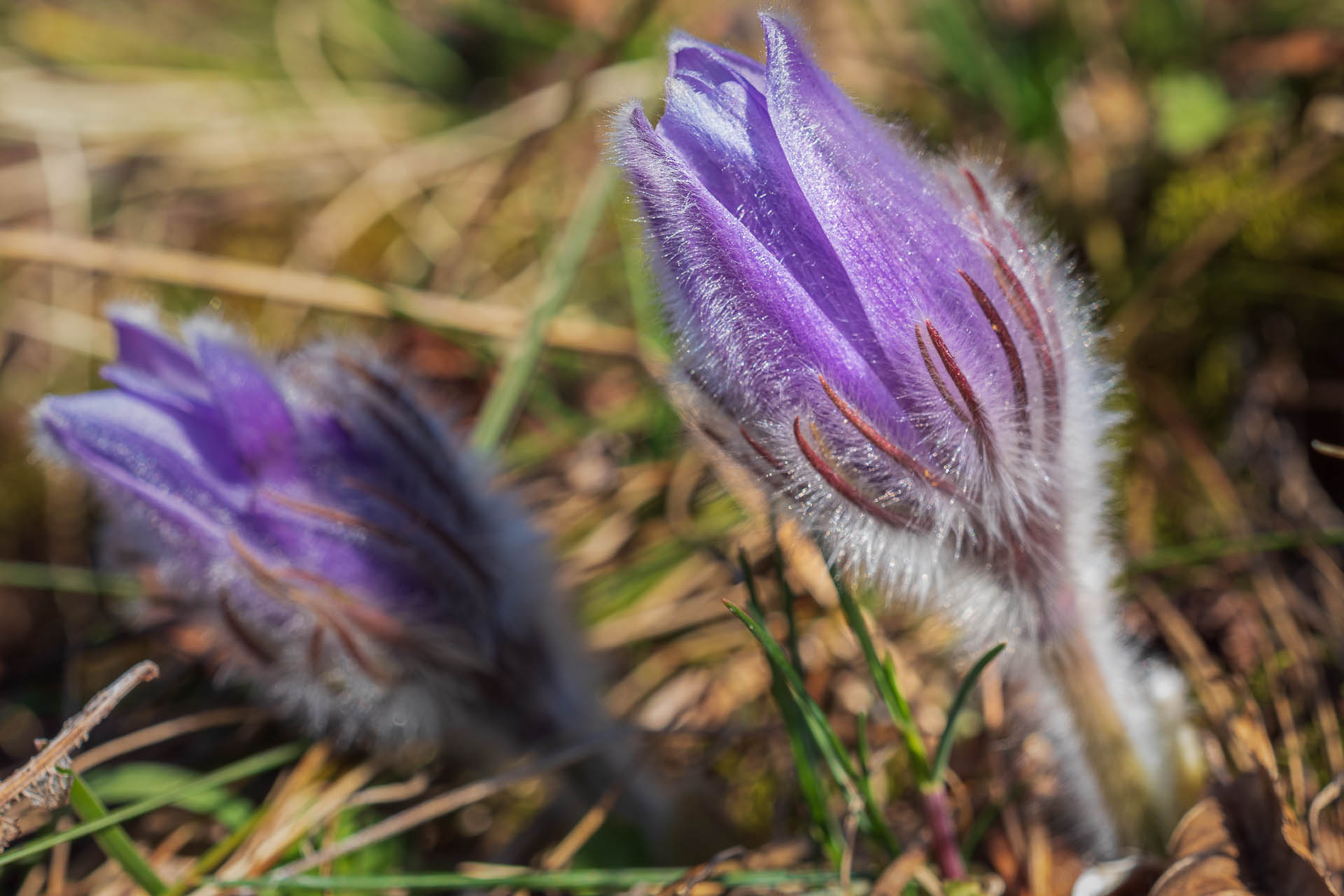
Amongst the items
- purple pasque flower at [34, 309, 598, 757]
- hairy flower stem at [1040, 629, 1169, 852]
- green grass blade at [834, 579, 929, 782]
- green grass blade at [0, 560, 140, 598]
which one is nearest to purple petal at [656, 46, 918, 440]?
green grass blade at [834, 579, 929, 782]

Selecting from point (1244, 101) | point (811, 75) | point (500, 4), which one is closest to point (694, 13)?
point (500, 4)

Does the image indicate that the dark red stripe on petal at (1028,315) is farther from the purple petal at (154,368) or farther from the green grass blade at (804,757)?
the purple petal at (154,368)

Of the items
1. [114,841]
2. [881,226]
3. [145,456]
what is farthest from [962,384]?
[114,841]

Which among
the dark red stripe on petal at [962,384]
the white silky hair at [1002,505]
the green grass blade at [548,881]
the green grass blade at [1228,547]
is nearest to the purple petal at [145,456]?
the green grass blade at [548,881]

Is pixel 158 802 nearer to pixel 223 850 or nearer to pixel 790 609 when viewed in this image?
pixel 223 850

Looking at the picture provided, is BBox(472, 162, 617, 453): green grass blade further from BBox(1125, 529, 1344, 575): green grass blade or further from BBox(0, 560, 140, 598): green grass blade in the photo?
BBox(1125, 529, 1344, 575): green grass blade

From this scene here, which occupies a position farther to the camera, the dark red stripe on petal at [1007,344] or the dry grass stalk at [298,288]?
the dry grass stalk at [298,288]
